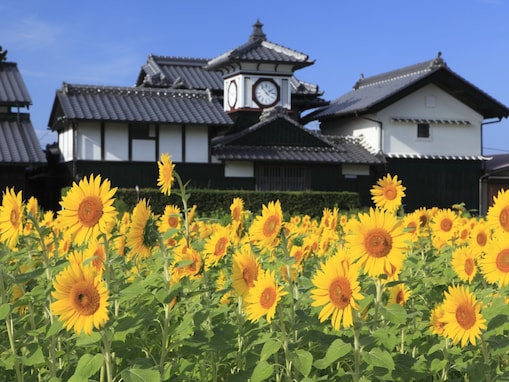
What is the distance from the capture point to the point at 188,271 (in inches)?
133

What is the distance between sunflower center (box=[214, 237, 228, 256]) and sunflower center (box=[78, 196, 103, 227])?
4.07ft

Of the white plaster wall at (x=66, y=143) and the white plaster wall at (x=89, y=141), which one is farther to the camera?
the white plaster wall at (x=66, y=143)

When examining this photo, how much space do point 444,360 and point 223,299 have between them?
1099 millimetres

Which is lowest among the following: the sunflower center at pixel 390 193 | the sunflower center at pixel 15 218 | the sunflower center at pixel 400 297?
the sunflower center at pixel 400 297

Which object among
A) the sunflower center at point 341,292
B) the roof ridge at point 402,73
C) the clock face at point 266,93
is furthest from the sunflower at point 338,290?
the roof ridge at point 402,73

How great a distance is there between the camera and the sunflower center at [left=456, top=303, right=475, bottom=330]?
2770 mm

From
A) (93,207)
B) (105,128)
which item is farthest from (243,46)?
(93,207)

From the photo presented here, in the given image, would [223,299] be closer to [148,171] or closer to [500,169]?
[148,171]

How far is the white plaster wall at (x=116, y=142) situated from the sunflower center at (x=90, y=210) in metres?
20.9

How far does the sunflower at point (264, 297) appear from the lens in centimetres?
262

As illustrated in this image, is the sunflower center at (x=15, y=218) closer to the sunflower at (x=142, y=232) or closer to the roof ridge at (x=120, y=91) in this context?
the sunflower at (x=142, y=232)

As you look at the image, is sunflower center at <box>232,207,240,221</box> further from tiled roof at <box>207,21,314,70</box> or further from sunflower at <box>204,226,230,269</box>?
tiled roof at <box>207,21,314,70</box>

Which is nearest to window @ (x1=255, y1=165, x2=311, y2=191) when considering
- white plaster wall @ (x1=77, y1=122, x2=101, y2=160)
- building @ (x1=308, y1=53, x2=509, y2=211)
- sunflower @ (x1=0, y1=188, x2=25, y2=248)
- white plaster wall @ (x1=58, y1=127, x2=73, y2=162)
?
building @ (x1=308, y1=53, x2=509, y2=211)

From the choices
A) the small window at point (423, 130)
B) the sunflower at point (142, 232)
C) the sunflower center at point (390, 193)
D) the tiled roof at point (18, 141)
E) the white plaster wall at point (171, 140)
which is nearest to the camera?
the sunflower at point (142, 232)
